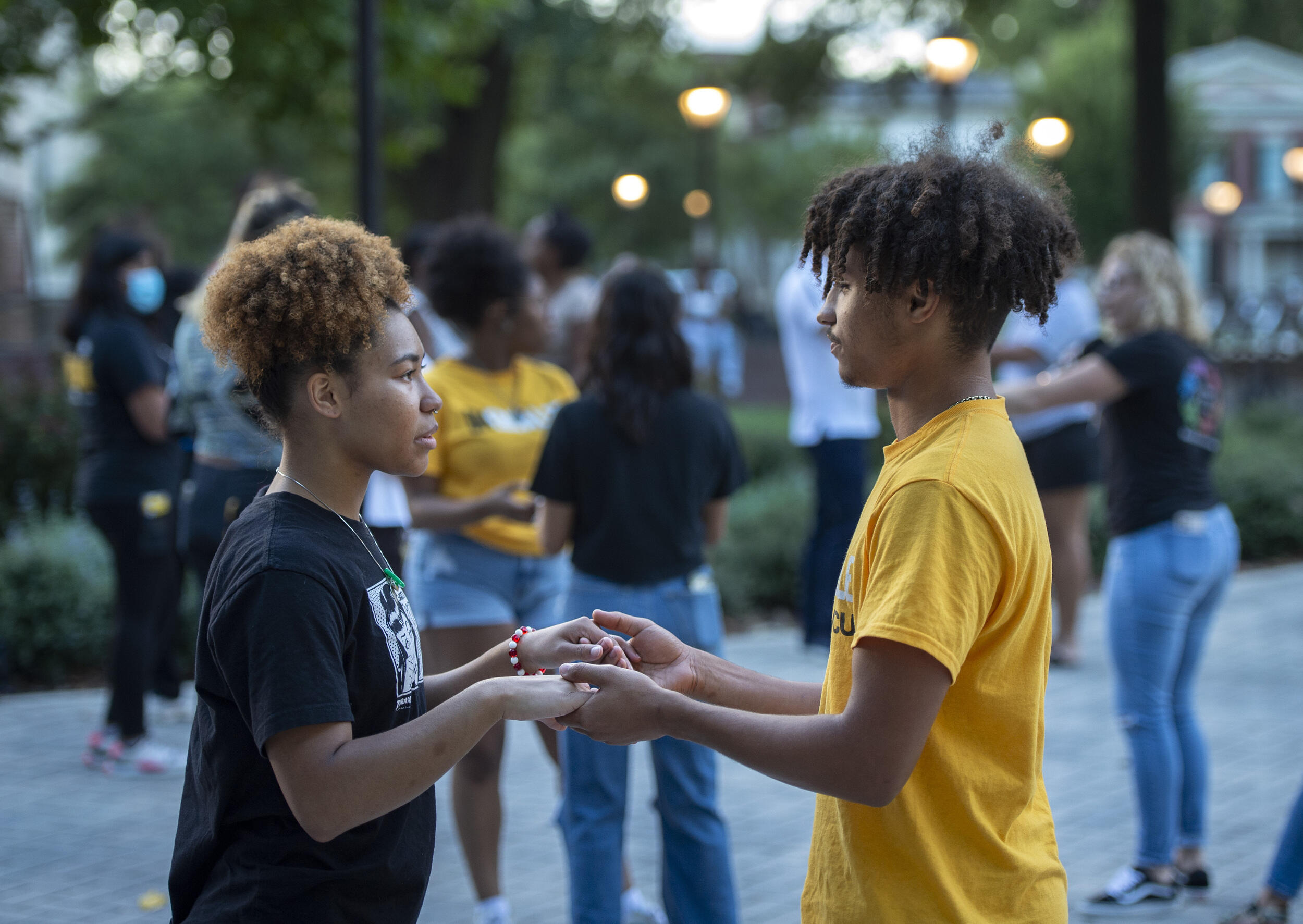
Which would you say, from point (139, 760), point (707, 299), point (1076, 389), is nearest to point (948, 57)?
point (707, 299)

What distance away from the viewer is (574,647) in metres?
2.23

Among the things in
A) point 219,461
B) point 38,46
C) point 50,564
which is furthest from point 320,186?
point 219,461

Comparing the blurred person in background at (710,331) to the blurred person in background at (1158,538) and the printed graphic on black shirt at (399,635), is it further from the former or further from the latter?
the printed graphic on black shirt at (399,635)

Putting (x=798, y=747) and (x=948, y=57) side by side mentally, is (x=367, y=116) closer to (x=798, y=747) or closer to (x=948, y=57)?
(x=798, y=747)

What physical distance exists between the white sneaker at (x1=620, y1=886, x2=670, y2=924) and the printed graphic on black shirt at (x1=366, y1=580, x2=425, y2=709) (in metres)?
2.42

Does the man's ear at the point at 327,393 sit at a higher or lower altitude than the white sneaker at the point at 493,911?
higher

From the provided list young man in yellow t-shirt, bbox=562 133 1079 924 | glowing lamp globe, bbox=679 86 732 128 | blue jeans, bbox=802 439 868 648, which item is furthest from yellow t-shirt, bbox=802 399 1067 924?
glowing lamp globe, bbox=679 86 732 128

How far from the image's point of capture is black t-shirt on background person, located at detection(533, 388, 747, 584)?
12.3ft

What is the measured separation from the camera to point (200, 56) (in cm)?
1056

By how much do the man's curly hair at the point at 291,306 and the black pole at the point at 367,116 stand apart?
439 cm

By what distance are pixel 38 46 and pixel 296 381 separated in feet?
39.6

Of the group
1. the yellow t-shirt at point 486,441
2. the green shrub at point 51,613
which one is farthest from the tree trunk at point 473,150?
the yellow t-shirt at point 486,441

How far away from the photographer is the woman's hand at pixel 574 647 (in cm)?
222

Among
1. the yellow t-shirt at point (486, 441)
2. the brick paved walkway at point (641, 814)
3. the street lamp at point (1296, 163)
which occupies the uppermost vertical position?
the street lamp at point (1296, 163)
